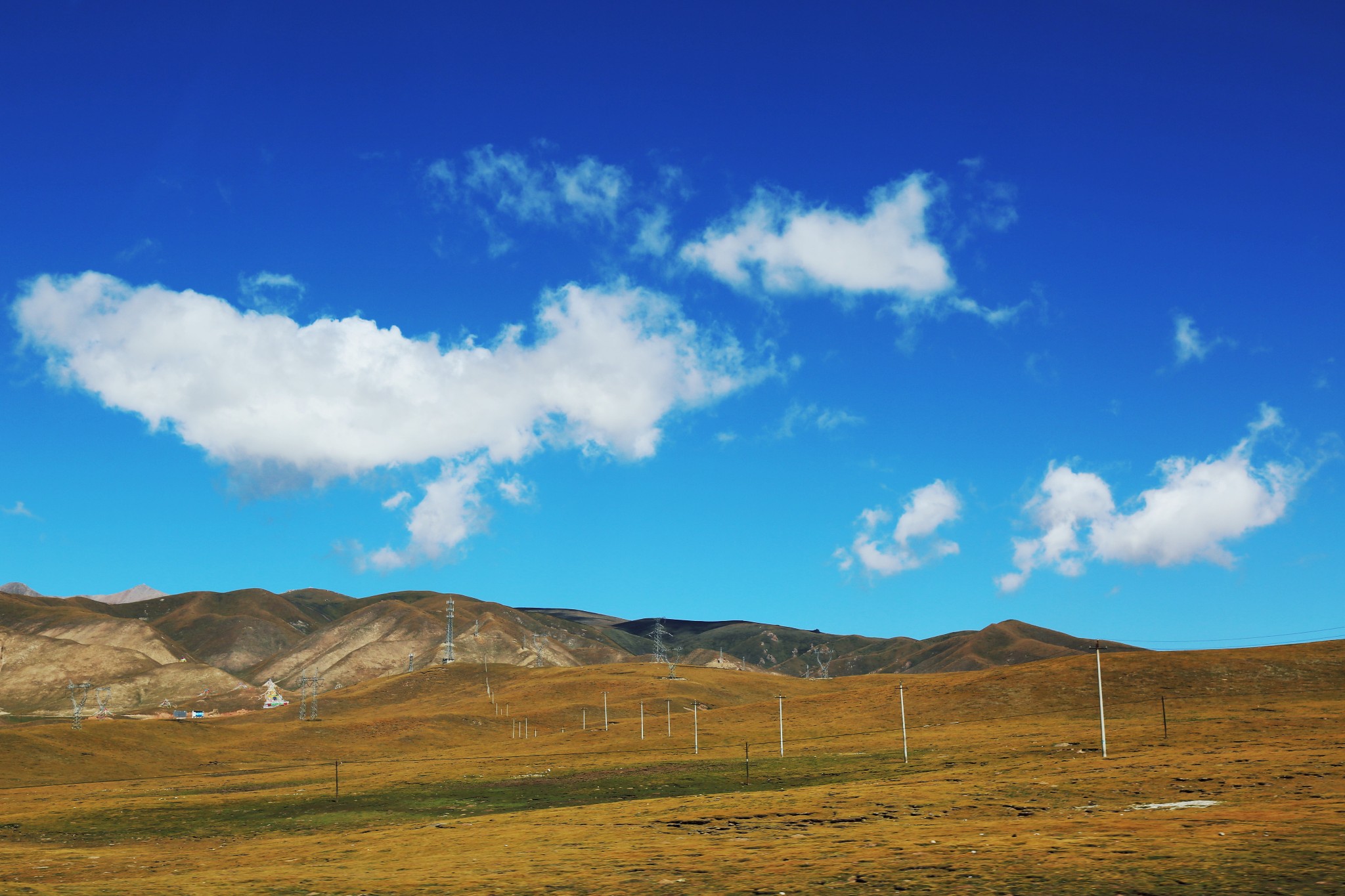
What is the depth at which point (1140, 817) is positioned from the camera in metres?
43.4

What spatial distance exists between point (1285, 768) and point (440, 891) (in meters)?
53.6

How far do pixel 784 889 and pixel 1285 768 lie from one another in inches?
1856

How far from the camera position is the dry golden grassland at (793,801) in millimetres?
33438

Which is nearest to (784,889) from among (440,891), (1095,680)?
(440,891)

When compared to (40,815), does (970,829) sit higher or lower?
higher

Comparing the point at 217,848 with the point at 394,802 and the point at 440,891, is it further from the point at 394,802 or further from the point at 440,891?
the point at 440,891

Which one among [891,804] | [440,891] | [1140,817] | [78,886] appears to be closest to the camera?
[440,891]

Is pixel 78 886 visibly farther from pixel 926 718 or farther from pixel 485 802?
pixel 926 718

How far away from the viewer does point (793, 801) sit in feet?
211

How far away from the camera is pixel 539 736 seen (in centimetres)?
18525

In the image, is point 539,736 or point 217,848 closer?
point 217,848

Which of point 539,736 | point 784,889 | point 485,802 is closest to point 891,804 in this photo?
point 784,889

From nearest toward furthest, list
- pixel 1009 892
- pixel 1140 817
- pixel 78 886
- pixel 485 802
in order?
pixel 1009 892, pixel 78 886, pixel 1140 817, pixel 485 802

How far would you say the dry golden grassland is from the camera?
3344 centimetres
